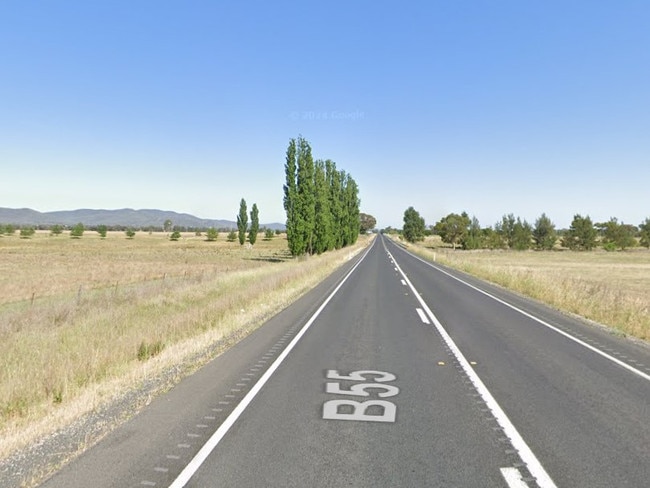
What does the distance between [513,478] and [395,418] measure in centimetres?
153

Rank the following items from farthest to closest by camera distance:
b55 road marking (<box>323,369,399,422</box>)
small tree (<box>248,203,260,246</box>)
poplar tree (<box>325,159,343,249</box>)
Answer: small tree (<box>248,203,260,246</box>) < poplar tree (<box>325,159,343,249</box>) < b55 road marking (<box>323,369,399,422</box>)

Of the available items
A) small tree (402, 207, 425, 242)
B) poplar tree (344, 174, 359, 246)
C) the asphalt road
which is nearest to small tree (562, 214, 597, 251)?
small tree (402, 207, 425, 242)

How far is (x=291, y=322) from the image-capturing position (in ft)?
36.1

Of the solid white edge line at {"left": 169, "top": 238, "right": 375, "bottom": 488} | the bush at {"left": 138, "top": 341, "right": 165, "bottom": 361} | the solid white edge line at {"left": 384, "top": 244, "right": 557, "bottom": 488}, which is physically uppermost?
the solid white edge line at {"left": 384, "top": 244, "right": 557, "bottom": 488}

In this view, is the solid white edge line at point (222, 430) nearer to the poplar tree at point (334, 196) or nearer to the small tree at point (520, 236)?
the poplar tree at point (334, 196)

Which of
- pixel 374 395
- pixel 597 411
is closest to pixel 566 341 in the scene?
pixel 597 411

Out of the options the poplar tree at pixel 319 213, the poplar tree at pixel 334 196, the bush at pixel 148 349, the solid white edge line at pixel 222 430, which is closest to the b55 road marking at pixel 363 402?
the solid white edge line at pixel 222 430

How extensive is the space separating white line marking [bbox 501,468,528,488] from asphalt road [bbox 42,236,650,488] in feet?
0.06

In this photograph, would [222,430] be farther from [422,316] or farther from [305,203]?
[305,203]

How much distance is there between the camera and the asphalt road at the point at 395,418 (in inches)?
142

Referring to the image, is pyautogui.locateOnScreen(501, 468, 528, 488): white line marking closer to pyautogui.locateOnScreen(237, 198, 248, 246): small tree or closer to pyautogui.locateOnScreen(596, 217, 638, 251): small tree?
pyautogui.locateOnScreen(237, 198, 248, 246): small tree

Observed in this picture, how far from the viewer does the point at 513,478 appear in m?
3.51

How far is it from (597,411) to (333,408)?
3.50m

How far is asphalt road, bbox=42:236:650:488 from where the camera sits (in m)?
3.60
